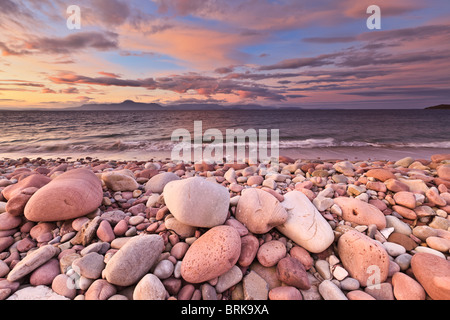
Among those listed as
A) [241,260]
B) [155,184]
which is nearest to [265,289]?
[241,260]

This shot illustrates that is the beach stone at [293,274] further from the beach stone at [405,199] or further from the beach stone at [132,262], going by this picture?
the beach stone at [405,199]

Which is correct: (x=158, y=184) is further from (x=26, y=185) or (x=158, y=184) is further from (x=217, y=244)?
(x=217, y=244)

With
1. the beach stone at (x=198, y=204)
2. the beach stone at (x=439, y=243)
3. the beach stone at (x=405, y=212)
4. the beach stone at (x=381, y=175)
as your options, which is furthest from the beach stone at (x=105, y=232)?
the beach stone at (x=381, y=175)

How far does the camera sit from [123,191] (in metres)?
3.24

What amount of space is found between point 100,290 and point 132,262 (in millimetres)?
299

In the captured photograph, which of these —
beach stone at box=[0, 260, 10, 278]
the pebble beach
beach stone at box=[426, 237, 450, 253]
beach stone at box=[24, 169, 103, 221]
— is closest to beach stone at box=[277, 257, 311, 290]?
the pebble beach

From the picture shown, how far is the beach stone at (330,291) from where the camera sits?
1656 millimetres

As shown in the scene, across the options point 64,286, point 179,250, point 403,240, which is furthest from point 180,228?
point 403,240

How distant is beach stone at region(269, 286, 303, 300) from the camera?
1.64 metres

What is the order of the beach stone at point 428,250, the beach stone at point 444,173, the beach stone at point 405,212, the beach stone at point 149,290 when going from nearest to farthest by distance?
the beach stone at point 149,290
the beach stone at point 428,250
the beach stone at point 405,212
the beach stone at point 444,173

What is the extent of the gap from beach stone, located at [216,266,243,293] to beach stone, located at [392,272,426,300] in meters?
1.38

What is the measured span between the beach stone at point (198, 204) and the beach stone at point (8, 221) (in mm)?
1873
